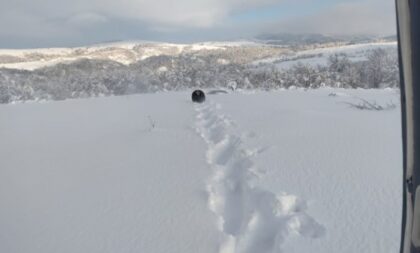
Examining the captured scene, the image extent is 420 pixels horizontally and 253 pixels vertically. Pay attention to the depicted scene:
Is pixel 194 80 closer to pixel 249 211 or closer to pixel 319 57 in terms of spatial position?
pixel 249 211

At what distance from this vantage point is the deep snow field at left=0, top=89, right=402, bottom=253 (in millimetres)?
2258

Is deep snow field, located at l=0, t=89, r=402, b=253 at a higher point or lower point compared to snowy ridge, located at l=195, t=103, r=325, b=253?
higher

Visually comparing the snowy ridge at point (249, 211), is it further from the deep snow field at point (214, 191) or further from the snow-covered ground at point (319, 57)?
the snow-covered ground at point (319, 57)

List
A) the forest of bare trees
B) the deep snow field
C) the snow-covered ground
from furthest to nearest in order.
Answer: the snow-covered ground < the forest of bare trees < the deep snow field

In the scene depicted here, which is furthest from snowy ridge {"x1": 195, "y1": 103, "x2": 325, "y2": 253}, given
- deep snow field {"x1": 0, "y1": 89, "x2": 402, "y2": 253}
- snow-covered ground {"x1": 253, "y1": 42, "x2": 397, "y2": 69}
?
snow-covered ground {"x1": 253, "y1": 42, "x2": 397, "y2": 69}

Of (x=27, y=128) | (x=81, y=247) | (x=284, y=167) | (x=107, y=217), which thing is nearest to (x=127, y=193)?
(x=107, y=217)

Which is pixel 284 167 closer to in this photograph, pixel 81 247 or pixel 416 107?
pixel 81 247

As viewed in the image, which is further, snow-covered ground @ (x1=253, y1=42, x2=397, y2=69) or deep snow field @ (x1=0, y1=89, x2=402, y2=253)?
snow-covered ground @ (x1=253, y1=42, x2=397, y2=69)

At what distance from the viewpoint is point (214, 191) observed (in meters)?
3.22

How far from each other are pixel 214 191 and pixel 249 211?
0.51 m

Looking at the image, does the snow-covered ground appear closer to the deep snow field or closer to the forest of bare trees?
the forest of bare trees

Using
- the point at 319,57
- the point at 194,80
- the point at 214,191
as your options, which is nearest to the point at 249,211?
the point at 214,191

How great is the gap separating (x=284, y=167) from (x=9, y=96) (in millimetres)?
27532

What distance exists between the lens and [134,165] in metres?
3.98
